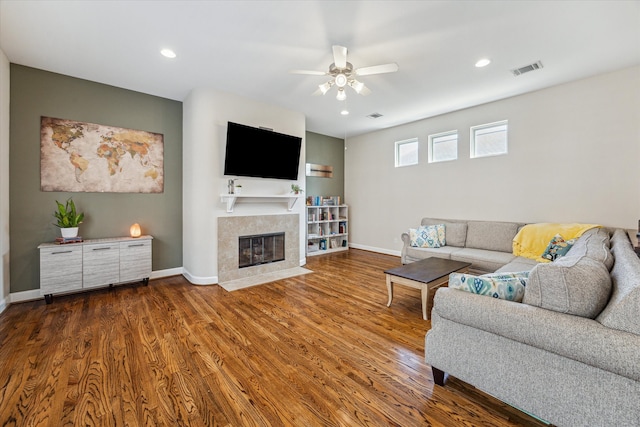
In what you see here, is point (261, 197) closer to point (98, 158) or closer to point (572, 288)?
point (98, 158)

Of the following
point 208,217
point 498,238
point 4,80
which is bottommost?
point 498,238

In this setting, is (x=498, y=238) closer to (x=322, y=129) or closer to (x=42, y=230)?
(x=322, y=129)

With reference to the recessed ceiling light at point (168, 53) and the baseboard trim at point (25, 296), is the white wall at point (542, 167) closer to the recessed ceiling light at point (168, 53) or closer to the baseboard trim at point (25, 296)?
the recessed ceiling light at point (168, 53)

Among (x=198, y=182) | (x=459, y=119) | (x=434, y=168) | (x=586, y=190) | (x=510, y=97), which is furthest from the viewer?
(x=434, y=168)

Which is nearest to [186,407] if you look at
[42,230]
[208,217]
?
[208,217]

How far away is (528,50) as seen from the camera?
2.91 m

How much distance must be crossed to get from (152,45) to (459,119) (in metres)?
4.91

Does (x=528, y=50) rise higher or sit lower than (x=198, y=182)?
higher

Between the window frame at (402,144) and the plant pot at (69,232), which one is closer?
the plant pot at (69,232)

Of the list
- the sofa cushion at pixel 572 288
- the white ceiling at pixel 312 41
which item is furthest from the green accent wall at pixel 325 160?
the sofa cushion at pixel 572 288

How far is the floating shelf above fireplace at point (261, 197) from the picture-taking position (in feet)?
13.2

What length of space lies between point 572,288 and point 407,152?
494 cm

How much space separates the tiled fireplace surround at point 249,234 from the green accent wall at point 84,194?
36.7 inches

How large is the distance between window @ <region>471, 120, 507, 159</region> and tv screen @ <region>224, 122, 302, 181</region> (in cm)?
323
